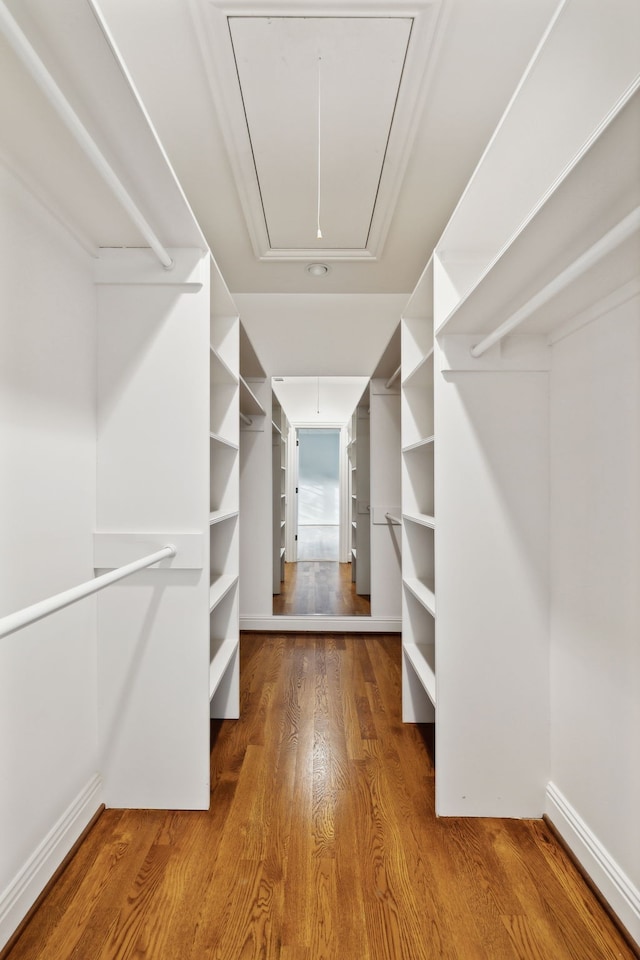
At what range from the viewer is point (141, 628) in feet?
5.66

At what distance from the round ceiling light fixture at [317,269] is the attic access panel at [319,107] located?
1.55ft

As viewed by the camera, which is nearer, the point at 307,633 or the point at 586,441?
the point at 586,441

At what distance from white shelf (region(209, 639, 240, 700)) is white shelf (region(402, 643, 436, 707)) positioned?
0.82 m

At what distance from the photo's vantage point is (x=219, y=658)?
7.09ft

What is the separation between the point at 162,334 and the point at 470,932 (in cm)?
202

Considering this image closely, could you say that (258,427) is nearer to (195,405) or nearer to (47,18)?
(195,405)

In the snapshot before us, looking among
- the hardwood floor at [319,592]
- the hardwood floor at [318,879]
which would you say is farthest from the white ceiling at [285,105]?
the hardwood floor at [319,592]

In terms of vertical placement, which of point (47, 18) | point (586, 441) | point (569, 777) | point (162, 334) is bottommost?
point (569, 777)

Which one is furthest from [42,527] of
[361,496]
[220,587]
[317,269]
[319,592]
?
[319,592]

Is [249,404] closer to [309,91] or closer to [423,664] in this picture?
[309,91]

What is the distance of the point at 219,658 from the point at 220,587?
1.06 ft

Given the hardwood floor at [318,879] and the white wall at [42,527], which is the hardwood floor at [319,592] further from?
the white wall at [42,527]

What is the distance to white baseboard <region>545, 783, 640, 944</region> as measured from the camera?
1215 millimetres

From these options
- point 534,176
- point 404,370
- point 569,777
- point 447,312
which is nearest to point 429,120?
point 534,176
